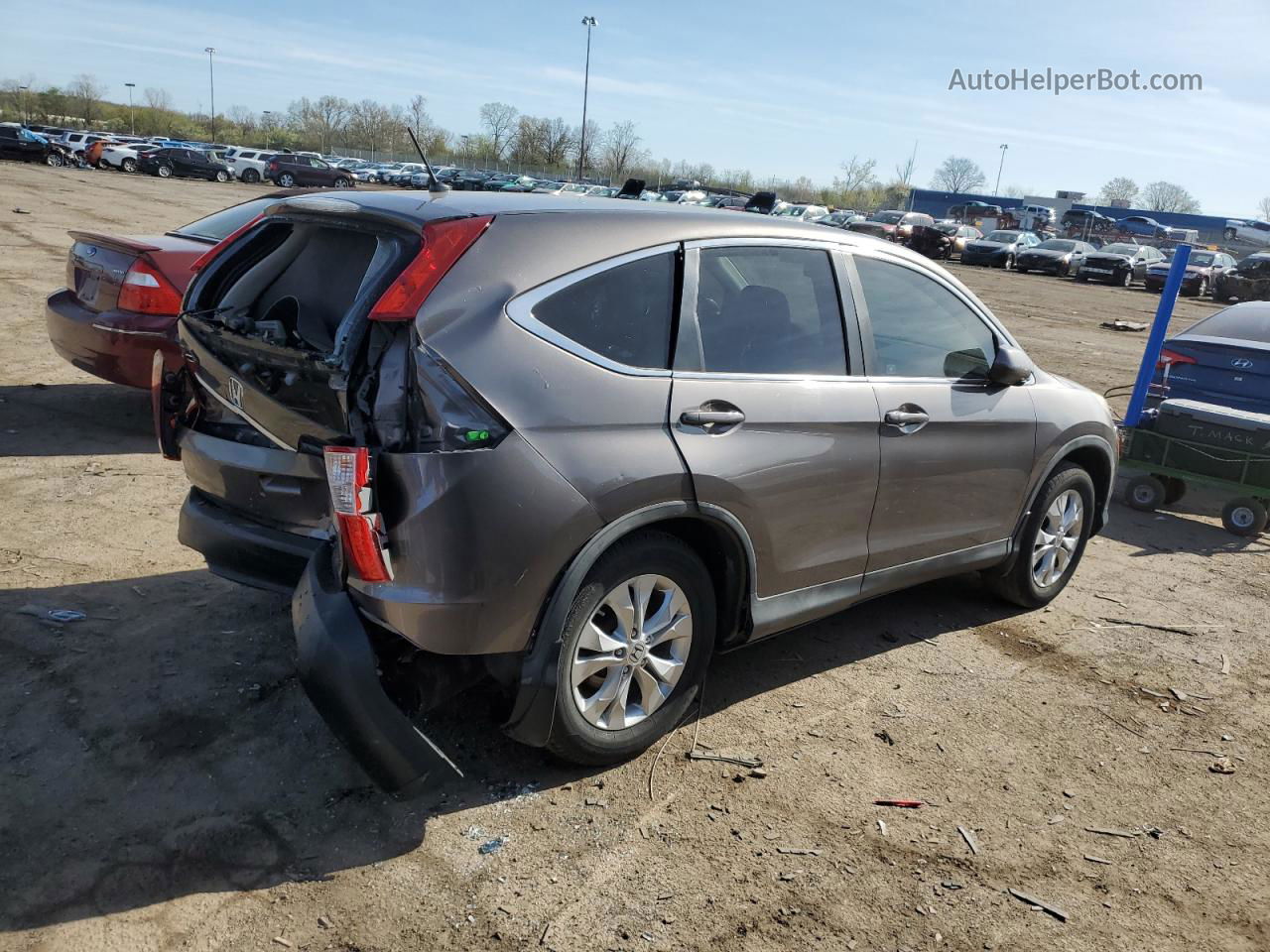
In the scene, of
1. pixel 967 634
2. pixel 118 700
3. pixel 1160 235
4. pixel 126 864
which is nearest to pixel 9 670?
pixel 118 700

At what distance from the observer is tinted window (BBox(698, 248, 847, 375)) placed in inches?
141

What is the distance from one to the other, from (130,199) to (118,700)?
96.7ft

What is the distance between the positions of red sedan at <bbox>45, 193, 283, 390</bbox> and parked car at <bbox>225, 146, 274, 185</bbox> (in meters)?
47.5

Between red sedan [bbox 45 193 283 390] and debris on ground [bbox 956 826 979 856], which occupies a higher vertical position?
red sedan [bbox 45 193 283 390]

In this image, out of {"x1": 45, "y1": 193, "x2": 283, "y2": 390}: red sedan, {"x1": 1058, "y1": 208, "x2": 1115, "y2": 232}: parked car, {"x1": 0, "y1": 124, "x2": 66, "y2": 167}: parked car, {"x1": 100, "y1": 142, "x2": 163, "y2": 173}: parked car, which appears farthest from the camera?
{"x1": 1058, "y1": 208, "x2": 1115, "y2": 232}: parked car

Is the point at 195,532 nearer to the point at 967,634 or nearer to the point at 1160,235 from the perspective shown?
the point at 967,634

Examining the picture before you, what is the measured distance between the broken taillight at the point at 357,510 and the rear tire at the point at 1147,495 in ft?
21.4

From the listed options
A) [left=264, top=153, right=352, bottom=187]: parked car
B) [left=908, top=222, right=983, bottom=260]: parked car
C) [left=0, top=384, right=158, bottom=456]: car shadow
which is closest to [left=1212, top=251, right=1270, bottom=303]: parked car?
[left=908, top=222, right=983, bottom=260]: parked car

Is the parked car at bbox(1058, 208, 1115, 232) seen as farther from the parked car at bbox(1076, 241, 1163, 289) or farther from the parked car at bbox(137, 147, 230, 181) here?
the parked car at bbox(137, 147, 230, 181)

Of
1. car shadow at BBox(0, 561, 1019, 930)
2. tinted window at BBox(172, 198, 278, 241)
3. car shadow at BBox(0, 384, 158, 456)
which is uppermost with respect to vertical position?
tinted window at BBox(172, 198, 278, 241)

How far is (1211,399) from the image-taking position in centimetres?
779

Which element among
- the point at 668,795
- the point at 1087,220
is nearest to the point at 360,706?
the point at 668,795

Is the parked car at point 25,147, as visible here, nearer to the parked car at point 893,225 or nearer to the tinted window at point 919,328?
the parked car at point 893,225

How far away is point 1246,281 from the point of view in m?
31.4
